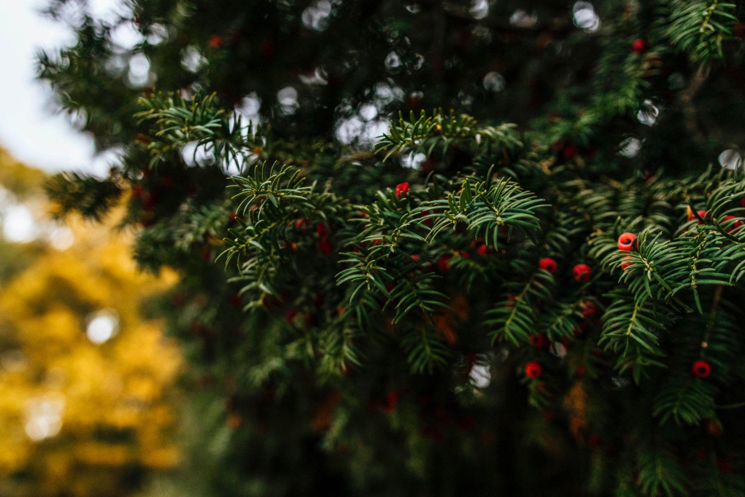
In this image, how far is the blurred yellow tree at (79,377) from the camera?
420 cm

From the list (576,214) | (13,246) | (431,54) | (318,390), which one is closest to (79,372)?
(13,246)

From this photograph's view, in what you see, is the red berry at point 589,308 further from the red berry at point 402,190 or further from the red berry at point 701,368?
the red berry at point 402,190

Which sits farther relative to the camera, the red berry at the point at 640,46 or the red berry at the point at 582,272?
the red berry at the point at 640,46

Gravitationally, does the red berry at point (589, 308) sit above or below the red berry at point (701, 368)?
above

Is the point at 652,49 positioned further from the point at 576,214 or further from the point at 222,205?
A: the point at 222,205

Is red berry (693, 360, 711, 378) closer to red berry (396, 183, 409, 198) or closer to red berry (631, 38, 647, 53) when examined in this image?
red berry (396, 183, 409, 198)

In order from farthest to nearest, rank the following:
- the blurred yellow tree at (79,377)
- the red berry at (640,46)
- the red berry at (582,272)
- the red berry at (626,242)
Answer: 1. the blurred yellow tree at (79,377)
2. the red berry at (640,46)
3. the red berry at (582,272)
4. the red berry at (626,242)

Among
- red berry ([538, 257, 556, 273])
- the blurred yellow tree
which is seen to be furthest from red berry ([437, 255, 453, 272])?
the blurred yellow tree

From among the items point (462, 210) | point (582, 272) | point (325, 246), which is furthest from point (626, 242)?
point (325, 246)

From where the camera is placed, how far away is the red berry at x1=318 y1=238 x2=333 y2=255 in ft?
2.55

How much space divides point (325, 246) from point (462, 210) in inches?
12.3

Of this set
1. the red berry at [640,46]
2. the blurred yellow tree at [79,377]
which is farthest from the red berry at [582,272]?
the blurred yellow tree at [79,377]

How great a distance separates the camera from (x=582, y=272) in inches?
28.2

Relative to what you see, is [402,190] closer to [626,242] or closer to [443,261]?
[443,261]
